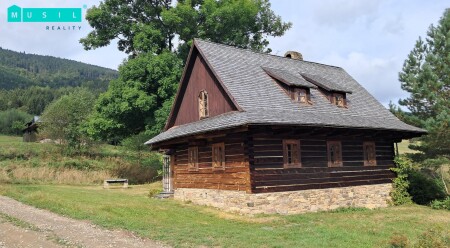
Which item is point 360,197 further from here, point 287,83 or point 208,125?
point 208,125

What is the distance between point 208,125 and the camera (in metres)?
16.5

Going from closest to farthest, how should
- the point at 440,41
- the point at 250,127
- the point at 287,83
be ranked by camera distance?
the point at 250,127
the point at 287,83
the point at 440,41

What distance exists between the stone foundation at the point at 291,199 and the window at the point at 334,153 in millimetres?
1206

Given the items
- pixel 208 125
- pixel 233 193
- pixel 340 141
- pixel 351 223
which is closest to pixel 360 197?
pixel 340 141

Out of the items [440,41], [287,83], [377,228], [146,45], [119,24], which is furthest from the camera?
[119,24]

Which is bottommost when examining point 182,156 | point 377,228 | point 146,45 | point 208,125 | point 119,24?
point 377,228

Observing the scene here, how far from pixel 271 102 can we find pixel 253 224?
5.94 metres

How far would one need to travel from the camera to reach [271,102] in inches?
674

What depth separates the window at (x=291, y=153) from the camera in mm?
16297

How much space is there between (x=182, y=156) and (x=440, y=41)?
60.1 ft

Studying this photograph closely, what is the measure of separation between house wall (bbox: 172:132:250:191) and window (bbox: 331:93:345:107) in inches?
277

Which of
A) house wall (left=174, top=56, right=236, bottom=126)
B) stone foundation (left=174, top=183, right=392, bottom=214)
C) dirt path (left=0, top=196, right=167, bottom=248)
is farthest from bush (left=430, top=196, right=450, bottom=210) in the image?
dirt path (left=0, top=196, right=167, bottom=248)

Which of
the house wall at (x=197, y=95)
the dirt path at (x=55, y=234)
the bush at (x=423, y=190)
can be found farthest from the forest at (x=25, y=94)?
the bush at (x=423, y=190)

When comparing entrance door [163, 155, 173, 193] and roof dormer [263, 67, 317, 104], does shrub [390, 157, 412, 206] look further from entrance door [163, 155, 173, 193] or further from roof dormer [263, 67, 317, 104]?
entrance door [163, 155, 173, 193]
